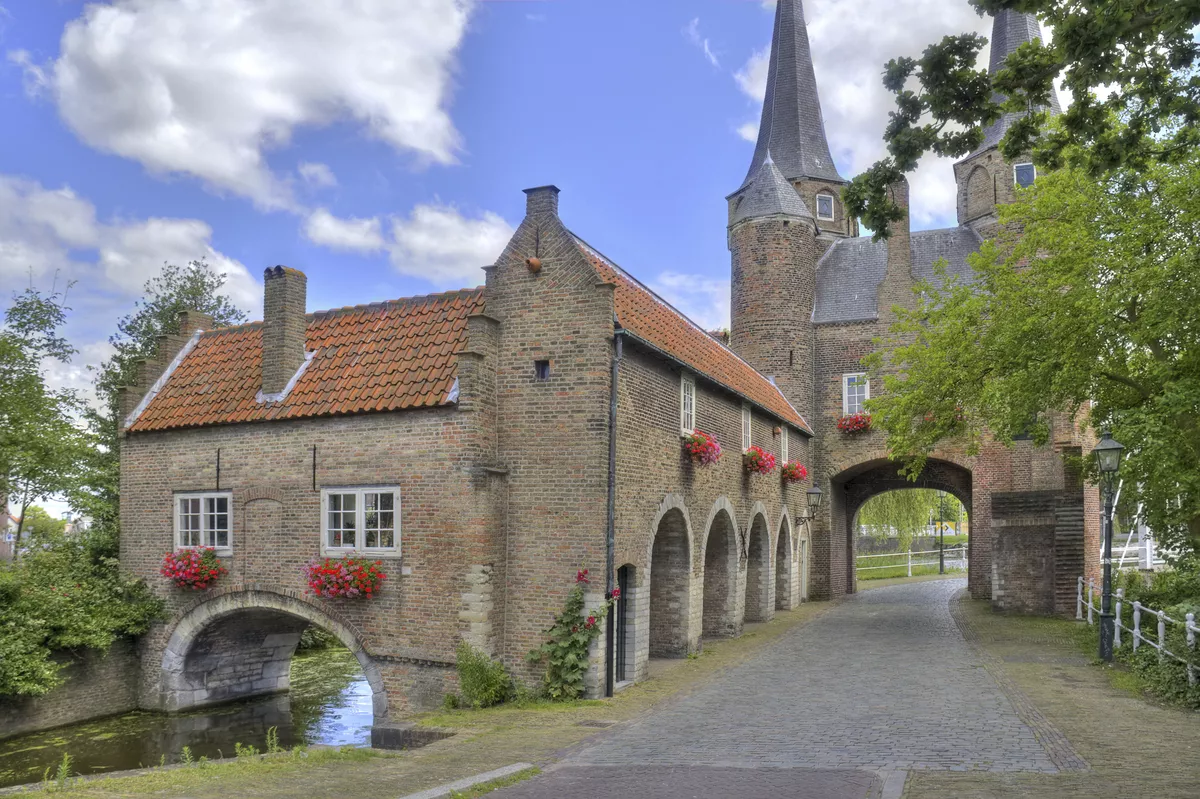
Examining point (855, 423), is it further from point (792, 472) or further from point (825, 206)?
point (825, 206)

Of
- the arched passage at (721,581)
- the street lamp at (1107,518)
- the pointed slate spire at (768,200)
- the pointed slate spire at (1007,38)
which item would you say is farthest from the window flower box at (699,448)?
the pointed slate spire at (1007,38)

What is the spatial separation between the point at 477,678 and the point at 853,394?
62.5 ft

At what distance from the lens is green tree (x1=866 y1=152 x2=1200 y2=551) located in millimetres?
14898

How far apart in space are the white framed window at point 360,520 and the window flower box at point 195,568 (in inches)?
96.7

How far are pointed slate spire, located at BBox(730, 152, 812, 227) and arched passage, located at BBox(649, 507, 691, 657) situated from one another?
1561cm

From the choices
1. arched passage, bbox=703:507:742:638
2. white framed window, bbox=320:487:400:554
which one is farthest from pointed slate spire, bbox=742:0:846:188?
white framed window, bbox=320:487:400:554

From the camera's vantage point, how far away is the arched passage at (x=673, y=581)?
17.0 metres

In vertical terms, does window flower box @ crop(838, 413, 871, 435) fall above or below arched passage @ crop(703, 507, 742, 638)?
above

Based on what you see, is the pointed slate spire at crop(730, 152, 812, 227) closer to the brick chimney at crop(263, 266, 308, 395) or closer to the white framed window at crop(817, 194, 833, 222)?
the white framed window at crop(817, 194, 833, 222)

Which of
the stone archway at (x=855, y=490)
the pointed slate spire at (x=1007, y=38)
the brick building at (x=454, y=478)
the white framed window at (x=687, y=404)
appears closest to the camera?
the brick building at (x=454, y=478)

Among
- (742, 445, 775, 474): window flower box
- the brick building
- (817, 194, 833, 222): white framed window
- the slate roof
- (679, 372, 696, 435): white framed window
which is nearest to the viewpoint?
the brick building

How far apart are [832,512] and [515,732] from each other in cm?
2013

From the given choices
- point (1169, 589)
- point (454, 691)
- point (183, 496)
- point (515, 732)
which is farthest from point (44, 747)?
point (1169, 589)

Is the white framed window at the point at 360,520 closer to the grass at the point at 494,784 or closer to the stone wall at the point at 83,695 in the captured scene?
the stone wall at the point at 83,695
